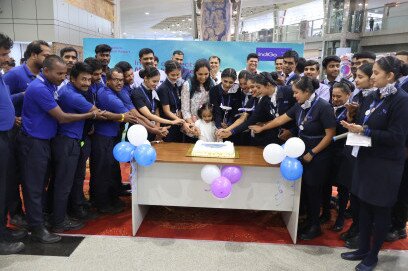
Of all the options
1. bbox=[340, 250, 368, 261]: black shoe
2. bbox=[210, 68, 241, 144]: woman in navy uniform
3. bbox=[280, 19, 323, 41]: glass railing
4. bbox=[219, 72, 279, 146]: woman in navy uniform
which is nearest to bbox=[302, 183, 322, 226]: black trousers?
bbox=[340, 250, 368, 261]: black shoe

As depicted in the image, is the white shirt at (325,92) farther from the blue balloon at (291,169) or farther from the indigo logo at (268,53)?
the indigo logo at (268,53)

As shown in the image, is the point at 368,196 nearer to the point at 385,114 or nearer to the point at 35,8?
the point at 385,114

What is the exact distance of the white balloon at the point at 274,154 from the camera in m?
2.53

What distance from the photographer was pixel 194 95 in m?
3.45

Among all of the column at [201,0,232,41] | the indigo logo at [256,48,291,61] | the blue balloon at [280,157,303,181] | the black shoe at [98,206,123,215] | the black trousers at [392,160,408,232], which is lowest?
the black shoe at [98,206,123,215]

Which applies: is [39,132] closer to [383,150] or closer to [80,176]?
[80,176]

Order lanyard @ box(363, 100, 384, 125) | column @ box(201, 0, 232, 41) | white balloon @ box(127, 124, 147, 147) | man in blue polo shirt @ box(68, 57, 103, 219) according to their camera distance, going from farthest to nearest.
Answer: column @ box(201, 0, 232, 41), man in blue polo shirt @ box(68, 57, 103, 219), white balloon @ box(127, 124, 147, 147), lanyard @ box(363, 100, 384, 125)

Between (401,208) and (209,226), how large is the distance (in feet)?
5.72

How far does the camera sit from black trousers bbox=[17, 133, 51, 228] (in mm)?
2547

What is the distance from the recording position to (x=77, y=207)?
121 inches

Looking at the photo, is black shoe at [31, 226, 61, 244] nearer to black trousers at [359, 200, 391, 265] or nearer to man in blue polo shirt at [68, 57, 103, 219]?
man in blue polo shirt at [68, 57, 103, 219]

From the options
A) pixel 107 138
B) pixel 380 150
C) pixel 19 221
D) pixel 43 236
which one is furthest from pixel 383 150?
pixel 19 221

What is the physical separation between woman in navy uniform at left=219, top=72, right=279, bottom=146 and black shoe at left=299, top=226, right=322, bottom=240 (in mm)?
871

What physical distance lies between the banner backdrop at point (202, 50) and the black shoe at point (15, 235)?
457 centimetres
